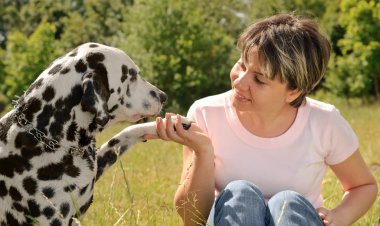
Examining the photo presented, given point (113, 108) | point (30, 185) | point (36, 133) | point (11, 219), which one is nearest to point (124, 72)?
point (113, 108)

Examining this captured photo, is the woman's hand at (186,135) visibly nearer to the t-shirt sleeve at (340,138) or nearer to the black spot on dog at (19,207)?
the t-shirt sleeve at (340,138)

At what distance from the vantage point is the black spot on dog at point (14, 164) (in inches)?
138

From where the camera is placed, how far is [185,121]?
3797 millimetres

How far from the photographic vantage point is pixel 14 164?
3.52m

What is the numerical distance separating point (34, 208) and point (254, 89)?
1501 millimetres

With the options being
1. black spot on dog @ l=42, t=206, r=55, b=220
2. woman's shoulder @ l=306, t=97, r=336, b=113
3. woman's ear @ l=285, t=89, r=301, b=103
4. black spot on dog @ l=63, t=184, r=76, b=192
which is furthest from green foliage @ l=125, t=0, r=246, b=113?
black spot on dog @ l=42, t=206, r=55, b=220

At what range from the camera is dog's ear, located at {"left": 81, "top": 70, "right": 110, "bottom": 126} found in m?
3.53

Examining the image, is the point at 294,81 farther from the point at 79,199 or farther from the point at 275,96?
the point at 79,199

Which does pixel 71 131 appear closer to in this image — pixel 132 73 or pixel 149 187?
pixel 132 73

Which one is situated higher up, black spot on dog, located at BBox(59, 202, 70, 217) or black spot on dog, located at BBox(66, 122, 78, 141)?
black spot on dog, located at BBox(66, 122, 78, 141)

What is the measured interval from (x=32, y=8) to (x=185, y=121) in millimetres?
45419

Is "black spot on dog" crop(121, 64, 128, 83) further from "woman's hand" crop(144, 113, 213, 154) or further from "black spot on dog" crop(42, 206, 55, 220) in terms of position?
"black spot on dog" crop(42, 206, 55, 220)

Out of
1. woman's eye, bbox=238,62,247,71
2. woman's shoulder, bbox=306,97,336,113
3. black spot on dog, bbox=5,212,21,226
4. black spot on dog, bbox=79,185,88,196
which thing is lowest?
black spot on dog, bbox=5,212,21,226

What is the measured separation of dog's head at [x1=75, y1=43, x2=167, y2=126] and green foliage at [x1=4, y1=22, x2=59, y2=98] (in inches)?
987
